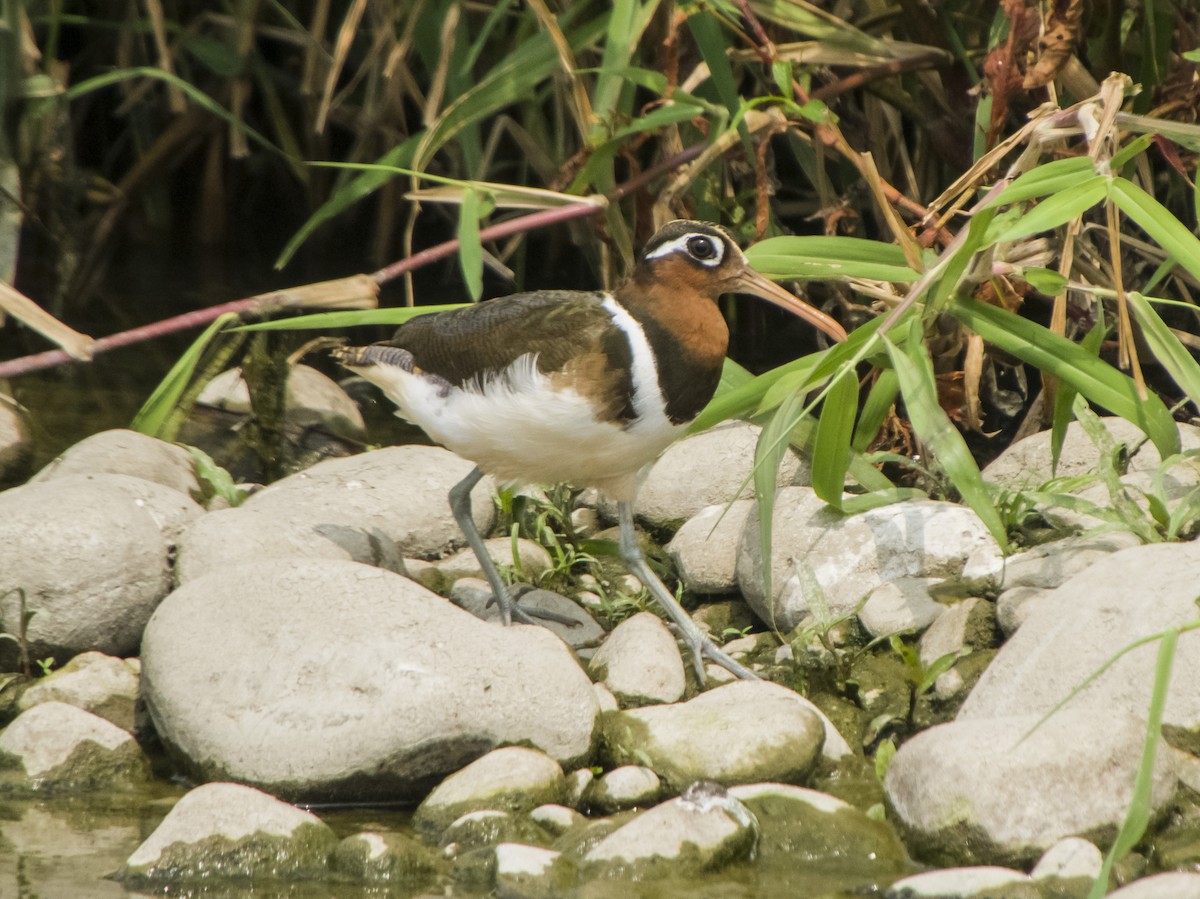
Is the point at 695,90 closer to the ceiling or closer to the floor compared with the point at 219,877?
closer to the ceiling

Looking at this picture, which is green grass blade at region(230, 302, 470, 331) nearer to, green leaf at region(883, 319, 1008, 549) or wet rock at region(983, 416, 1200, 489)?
green leaf at region(883, 319, 1008, 549)

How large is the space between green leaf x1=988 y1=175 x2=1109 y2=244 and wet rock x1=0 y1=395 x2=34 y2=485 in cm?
361

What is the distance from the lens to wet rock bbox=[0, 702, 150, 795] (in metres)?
3.99

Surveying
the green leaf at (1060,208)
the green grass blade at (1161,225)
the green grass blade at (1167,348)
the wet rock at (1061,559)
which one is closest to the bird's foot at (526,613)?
the wet rock at (1061,559)

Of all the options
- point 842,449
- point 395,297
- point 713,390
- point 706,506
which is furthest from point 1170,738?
point 395,297

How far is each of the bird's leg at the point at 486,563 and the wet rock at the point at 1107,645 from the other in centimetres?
137

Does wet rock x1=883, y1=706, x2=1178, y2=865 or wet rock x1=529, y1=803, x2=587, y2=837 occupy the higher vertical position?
wet rock x1=883, y1=706, x2=1178, y2=865

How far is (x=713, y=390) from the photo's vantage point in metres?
4.57

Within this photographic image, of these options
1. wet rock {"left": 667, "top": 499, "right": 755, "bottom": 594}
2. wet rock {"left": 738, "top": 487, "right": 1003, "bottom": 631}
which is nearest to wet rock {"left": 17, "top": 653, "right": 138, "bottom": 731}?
wet rock {"left": 667, "top": 499, "right": 755, "bottom": 594}

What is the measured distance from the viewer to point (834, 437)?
14.4ft

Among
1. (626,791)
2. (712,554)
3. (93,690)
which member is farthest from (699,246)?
(93,690)

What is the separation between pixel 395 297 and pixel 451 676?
4.65m

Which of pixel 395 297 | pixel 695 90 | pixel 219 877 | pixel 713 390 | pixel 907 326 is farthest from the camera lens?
pixel 395 297

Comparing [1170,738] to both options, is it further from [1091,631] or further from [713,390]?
[713,390]
